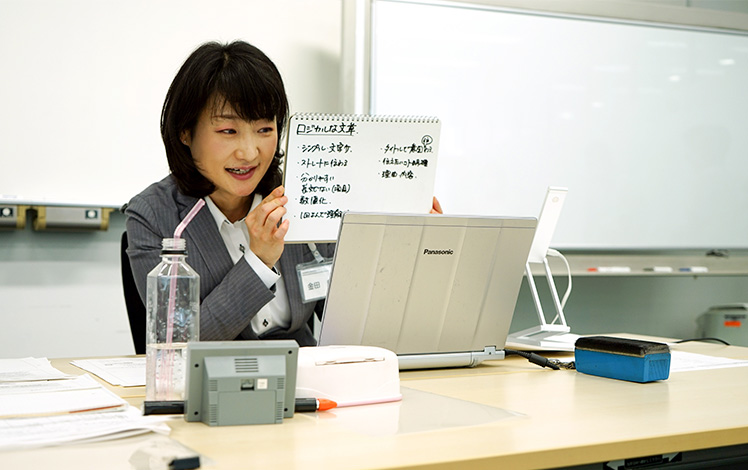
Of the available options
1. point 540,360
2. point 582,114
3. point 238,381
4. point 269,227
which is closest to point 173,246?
point 238,381

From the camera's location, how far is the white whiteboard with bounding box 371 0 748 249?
303 cm

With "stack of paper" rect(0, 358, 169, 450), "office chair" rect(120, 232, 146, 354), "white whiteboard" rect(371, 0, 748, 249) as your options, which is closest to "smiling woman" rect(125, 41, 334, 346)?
"office chair" rect(120, 232, 146, 354)

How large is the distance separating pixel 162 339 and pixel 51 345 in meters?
1.82

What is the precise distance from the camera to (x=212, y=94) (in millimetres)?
1551

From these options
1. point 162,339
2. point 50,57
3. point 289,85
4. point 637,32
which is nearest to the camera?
point 162,339

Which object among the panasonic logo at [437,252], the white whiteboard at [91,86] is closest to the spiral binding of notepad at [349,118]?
the panasonic logo at [437,252]

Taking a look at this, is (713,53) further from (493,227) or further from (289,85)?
(493,227)

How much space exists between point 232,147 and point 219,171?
6 cm

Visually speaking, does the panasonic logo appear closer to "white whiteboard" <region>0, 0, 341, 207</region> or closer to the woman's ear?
the woman's ear

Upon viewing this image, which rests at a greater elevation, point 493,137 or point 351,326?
point 493,137

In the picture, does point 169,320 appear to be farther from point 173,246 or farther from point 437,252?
point 437,252

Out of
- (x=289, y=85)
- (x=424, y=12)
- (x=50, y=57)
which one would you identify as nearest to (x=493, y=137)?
(x=424, y=12)

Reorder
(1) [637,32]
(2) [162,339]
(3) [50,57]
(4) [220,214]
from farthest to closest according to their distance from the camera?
(1) [637,32]
(3) [50,57]
(4) [220,214]
(2) [162,339]

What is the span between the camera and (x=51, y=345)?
8.71 ft
